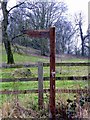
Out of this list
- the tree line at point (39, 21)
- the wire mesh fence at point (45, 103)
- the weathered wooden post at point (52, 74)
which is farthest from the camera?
the tree line at point (39, 21)

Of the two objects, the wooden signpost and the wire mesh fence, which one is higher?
the wooden signpost

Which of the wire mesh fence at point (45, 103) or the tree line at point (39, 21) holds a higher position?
the tree line at point (39, 21)

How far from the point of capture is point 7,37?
55.5ft

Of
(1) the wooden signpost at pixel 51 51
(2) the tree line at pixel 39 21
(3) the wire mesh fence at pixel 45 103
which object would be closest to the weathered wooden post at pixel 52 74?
(1) the wooden signpost at pixel 51 51

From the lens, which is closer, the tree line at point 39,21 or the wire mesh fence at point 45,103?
the wire mesh fence at point 45,103

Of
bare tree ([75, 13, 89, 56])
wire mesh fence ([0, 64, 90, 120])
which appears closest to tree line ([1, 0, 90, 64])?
bare tree ([75, 13, 89, 56])

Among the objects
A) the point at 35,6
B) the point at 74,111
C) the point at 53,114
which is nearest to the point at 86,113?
the point at 74,111

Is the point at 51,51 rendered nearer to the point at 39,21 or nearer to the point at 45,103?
the point at 45,103

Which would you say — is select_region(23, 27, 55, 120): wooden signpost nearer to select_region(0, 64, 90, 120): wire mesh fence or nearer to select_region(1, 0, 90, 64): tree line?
select_region(0, 64, 90, 120): wire mesh fence

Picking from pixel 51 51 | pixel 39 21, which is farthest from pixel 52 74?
pixel 39 21

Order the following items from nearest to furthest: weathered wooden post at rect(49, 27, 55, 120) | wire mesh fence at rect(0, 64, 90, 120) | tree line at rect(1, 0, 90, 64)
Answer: weathered wooden post at rect(49, 27, 55, 120) → wire mesh fence at rect(0, 64, 90, 120) → tree line at rect(1, 0, 90, 64)

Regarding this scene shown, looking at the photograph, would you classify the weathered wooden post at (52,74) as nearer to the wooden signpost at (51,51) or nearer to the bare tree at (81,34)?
the wooden signpost at (51,51)

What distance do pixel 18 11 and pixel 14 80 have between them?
13.9 meters

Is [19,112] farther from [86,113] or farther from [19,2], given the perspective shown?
[19,2]
